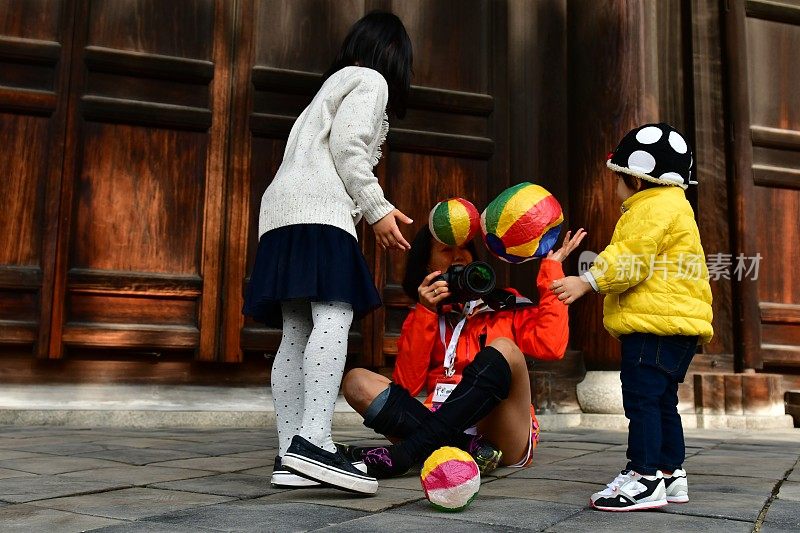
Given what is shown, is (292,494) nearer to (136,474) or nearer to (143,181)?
(136,474)

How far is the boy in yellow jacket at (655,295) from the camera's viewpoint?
220cm

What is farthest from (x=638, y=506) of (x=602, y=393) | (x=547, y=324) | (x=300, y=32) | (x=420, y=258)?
(x=300, y=32)

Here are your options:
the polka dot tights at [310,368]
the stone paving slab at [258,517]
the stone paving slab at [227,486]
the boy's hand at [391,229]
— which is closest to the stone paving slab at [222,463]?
the stone paving slab at [227,486]

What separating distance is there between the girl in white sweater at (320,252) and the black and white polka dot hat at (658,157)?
26.3 inches

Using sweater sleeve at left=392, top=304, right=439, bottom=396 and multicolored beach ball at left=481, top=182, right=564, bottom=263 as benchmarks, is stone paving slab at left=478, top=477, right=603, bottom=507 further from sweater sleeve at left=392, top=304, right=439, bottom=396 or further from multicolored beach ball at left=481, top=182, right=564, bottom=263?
multicolored beach ball at left=481, top=182, right=564, bottom=263

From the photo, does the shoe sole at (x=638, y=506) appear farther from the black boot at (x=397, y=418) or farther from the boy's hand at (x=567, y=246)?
the boy's hand at (x=567, y=246)

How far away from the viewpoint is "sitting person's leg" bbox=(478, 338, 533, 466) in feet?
8.50

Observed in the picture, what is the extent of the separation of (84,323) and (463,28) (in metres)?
2.71

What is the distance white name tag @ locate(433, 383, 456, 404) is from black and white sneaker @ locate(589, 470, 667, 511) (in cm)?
70

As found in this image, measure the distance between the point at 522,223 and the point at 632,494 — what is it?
93cm

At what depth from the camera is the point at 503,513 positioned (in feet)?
6.48

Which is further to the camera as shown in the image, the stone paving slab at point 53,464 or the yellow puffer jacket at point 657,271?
the stone paving slab at point 53,464

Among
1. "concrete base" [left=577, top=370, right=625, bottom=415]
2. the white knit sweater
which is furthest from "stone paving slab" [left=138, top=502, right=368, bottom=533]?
"concrete base" [left=577, top=370, right=625, bottom=415]

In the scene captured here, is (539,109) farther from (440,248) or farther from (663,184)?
(663,184)
